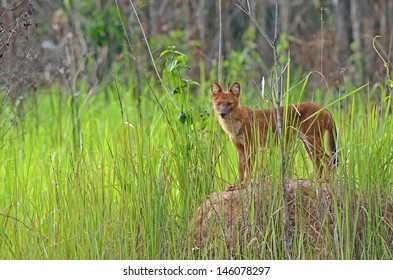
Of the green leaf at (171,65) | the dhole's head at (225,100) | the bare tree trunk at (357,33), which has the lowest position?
the dhole's head at (225,100)

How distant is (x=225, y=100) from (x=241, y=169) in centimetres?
73

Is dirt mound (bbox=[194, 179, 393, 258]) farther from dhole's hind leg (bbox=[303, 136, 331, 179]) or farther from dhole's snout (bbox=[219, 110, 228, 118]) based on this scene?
dhole's snout (bbox=[219, 110, 228, 118])

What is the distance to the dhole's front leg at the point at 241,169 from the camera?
19.0ft

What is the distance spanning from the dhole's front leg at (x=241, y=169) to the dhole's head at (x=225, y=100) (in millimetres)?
269

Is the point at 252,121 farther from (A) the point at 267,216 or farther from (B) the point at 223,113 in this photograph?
(A) the point at 267,216

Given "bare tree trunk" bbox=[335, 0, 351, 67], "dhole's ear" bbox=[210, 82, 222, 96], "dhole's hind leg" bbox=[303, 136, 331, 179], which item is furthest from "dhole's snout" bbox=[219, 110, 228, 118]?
"bare tree trunk" bbox=[335, 0, 351, 67]

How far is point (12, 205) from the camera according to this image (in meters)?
5.92

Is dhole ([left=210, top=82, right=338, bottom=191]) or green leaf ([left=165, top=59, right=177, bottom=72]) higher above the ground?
green leaf ([left=165, top=59, right=177, bottom=72])

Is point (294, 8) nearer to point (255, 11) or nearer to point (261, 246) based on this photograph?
point (255, 11)

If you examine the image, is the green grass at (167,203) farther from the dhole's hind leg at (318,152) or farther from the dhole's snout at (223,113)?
the dhole's snout at (223,113)

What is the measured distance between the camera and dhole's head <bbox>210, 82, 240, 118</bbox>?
6.80 m

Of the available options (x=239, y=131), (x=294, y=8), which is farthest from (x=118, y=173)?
(x=294, y=8)

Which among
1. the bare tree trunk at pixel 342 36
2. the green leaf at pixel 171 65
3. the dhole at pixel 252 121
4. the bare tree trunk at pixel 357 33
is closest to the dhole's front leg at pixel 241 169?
the dhole at pixel 252 121

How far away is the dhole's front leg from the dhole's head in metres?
0.27
